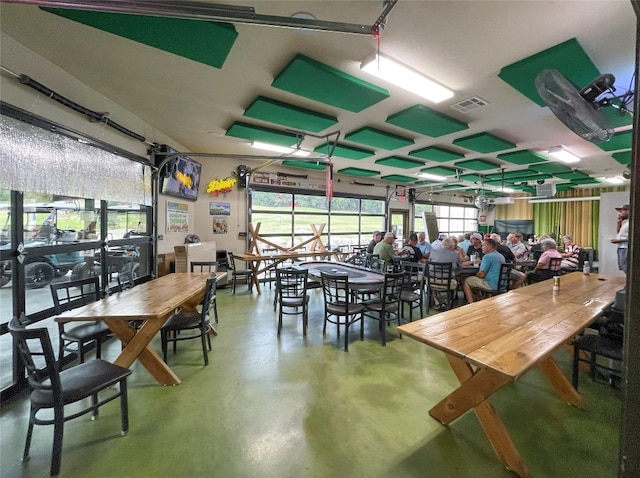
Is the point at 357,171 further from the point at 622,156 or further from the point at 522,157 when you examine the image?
the point at 622,156

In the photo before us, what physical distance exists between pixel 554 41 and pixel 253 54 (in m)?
2.53

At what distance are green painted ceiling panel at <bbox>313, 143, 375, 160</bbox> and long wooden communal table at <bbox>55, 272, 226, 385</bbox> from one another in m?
3.78

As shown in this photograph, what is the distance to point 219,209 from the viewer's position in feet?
21.0

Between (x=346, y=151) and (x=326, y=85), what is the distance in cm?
288

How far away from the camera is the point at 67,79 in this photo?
2.77 m

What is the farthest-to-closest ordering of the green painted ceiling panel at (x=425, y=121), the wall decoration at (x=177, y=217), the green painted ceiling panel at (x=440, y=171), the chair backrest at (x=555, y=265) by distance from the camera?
1. the green painted ceiling panel at (x=440, y=171)
2. the chair backrest at (x=555, y=265)
3. the wall decoration at (x=177, y=217)
4. the green painted ceiling panel at (x=425, y=121)

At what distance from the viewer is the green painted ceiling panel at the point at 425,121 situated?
3.63 m

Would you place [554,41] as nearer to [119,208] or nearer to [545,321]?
[545,321]

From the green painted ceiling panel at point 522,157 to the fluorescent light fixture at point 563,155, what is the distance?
28 centimetres

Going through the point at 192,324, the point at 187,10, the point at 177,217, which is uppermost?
the point at 187,10

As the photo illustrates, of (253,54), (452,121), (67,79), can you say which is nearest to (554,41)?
(452,121)

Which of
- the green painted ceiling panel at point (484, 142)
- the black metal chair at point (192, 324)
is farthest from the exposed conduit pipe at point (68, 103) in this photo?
the green painted ceiling panel at point (484, 142)

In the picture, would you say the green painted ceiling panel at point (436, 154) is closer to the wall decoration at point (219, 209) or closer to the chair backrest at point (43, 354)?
the wall decoration at point (219, 209)

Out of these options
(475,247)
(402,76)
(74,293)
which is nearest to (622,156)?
(475,247)
